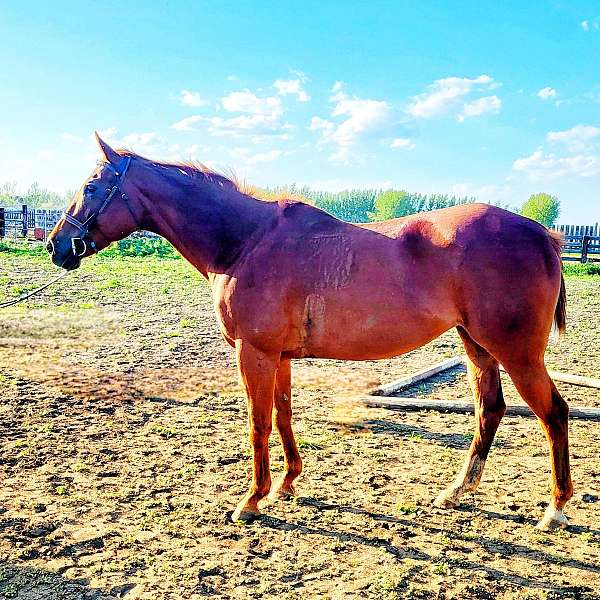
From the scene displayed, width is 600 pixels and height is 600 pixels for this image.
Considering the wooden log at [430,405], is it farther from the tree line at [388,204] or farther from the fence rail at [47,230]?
the tree line at [388,204]

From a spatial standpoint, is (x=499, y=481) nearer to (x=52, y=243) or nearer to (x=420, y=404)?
(x=420, y=404)

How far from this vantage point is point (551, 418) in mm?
3984

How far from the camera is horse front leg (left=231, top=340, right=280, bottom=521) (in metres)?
4.05

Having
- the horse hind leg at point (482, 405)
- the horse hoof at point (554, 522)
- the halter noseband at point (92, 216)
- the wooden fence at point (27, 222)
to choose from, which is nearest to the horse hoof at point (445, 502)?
the horse hind leg at point (482, 405)

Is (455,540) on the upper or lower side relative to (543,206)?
lower

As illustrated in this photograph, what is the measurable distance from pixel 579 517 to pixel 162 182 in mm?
3998

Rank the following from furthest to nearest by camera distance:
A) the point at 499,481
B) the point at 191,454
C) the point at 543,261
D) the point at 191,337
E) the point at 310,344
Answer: the point at 191,337, the point at 191,454, the point at 499,481, the point at 310,344, the point at 543,261

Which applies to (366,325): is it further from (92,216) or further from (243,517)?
(92,216)

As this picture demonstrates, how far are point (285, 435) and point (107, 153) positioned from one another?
8.57ft

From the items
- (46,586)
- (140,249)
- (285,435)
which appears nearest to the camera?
(46,586)

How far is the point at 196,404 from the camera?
21.0 feet

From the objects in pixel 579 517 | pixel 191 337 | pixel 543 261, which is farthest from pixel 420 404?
pixel 191 337

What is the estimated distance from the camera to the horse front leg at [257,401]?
13.3 ft

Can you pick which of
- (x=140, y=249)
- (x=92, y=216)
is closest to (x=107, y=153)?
(x=92, y=216)
